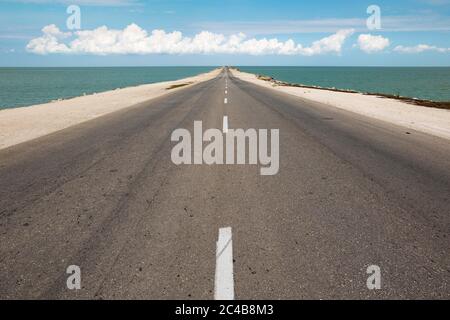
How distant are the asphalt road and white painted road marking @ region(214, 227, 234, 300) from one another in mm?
59

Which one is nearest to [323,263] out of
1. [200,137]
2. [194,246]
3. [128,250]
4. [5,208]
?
[194,246]

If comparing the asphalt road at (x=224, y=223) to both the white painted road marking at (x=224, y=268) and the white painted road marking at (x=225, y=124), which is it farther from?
the white painted road marking at (x=225, y=124)

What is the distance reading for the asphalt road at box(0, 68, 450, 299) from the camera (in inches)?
119

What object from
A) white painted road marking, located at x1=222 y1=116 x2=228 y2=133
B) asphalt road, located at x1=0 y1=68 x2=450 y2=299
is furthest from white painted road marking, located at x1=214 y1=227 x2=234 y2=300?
white painted road marking, located at x1=222 y1=116 x2=228 y2=133

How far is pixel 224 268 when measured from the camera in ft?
10.5

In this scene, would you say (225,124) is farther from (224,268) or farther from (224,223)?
(224,268)

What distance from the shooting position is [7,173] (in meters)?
6.45

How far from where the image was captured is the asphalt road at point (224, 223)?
3.02 m

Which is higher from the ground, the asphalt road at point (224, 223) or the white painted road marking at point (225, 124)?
the white painted road marking at point (225, 124)

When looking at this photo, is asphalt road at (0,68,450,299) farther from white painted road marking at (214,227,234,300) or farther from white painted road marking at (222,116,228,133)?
white painted road marking at (222,116,228,133)

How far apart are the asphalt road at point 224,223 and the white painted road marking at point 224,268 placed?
0.06 meters

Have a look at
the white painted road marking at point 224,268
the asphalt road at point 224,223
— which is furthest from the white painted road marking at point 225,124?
the white painted road marking at point 224,268

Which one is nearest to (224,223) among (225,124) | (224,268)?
(224,268)

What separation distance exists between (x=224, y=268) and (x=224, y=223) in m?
1.03
